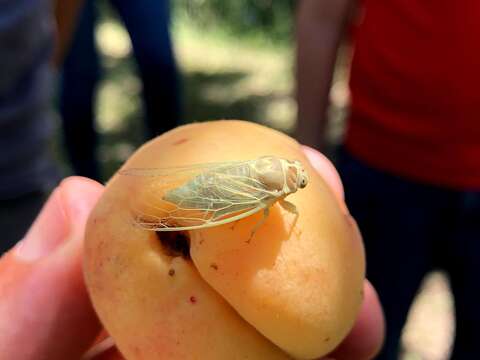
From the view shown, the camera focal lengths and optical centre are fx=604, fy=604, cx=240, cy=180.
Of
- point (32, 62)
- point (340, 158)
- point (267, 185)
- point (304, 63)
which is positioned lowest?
point (340, 158)

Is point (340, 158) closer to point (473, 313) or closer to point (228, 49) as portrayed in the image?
point (473, 313)

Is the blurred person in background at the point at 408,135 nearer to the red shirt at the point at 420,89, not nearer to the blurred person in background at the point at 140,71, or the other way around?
the red shirt at the point at 420,89

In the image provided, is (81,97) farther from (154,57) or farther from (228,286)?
(228,286)

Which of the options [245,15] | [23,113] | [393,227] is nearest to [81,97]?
[23,113]

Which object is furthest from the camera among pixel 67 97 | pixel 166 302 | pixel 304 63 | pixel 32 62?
pixel 67 97

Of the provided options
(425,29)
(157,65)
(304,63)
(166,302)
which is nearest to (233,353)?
(166,302)

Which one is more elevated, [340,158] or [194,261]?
[194,261]

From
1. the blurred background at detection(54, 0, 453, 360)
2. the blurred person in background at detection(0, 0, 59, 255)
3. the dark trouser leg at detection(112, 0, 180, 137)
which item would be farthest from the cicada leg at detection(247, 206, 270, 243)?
the dark trouser leg at detection(112, 0, 180, 137)
